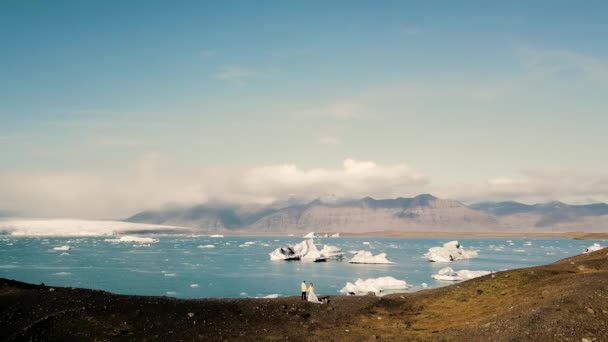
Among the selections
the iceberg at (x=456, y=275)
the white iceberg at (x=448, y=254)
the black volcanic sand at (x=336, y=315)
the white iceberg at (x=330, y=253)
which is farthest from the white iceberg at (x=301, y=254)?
the black volcanic sand at (x=336, y=315)

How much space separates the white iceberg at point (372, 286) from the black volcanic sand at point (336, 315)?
96.2 feet

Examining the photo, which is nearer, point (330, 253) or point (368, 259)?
point (368, 259)

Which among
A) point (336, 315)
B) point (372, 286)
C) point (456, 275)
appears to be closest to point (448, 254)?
point (456, 275)

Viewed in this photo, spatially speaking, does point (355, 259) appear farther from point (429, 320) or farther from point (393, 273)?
point (429, 320)

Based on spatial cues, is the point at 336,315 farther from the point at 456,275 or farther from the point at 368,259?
the point at 368,259

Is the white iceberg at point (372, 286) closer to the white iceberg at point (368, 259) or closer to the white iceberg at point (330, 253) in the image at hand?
the white iceberg at point (368, 259)

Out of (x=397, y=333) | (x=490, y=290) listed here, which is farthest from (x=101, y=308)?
(x=490, y=290)

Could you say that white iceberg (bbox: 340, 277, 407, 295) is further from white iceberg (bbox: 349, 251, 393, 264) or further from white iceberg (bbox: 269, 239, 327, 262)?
white iceberg (bbox: 269, 239, 327, 262)

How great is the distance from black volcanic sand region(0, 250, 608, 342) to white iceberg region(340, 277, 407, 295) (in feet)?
96.2

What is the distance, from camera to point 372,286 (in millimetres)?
65625

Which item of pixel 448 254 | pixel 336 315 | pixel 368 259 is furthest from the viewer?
pixel 448 254

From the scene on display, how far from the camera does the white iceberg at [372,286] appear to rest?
64.2m

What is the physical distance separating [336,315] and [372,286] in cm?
3600

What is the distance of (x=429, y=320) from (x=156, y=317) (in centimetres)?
1527
